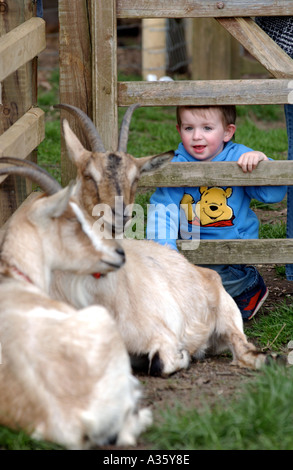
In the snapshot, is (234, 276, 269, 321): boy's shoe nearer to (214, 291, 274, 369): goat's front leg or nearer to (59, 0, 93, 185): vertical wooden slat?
(214, 291, 274, 369): goat's front leg

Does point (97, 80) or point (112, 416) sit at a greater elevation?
point (97, 80)

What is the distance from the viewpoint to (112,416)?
10.1 feet

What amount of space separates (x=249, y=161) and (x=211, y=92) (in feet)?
1.68

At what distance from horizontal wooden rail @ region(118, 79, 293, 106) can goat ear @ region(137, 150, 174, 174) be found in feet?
1.33

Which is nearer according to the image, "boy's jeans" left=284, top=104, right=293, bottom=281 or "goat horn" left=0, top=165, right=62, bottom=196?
"goat horn" left=0, top=165, right=62, bottom=196

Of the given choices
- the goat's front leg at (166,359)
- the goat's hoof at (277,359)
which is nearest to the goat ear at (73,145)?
the goat's front leg at (166,359)

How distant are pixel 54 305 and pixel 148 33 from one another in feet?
28.3

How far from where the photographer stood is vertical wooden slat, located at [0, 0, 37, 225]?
186 inches

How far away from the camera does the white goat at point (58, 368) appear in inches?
118

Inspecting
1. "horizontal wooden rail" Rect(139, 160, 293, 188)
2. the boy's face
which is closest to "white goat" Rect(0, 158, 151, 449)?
"horizontal wooden rail" Rect(139, 160, 293, 188)

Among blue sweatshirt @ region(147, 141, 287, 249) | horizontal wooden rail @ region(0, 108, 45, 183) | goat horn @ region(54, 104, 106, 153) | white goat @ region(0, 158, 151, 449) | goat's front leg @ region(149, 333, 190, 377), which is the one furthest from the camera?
blue sweatshirt @ region(147, 141, 287, 249)

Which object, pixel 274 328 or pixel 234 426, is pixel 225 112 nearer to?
pixel 274 328
